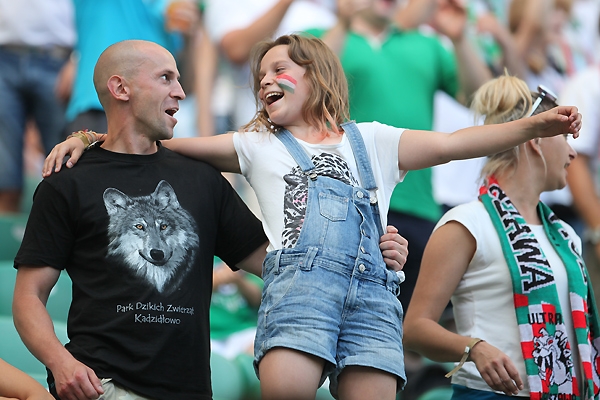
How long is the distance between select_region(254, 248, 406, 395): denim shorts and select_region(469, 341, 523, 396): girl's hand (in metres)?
0.32

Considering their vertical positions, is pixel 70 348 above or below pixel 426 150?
below

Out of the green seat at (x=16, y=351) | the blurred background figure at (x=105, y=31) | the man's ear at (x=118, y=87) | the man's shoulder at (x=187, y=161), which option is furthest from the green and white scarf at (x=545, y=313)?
the blurred background figure at (x=105, y=31)

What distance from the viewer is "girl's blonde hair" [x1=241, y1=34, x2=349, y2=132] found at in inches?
109

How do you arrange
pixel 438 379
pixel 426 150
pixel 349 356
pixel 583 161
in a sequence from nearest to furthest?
pixel 349 356
pixel 426 150
pixel 438 379
pixel 583 161

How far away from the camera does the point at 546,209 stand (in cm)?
319

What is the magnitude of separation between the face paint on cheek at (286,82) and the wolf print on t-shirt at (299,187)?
24cm

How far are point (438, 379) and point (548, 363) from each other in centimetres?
148

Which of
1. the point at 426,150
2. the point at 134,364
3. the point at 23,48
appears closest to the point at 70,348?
the point at 134,364

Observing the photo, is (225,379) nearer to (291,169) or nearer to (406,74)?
(291,169)

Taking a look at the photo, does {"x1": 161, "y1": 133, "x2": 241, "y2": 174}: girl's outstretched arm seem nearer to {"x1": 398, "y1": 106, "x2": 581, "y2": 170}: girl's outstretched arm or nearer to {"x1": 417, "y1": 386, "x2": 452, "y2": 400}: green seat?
{"x1": 398, "y1": 106, "x2": 581, "y2": 170}: girl's outstretched arm

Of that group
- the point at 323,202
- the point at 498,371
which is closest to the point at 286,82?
the point at 323,202

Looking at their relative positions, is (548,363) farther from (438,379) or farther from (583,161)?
(583,161)

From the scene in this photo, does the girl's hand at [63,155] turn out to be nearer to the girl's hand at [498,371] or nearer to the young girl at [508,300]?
the young girl at [508,300]

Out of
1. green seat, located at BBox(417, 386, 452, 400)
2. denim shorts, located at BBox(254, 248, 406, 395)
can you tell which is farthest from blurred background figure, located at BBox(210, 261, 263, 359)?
denim shorts, located at BBox(254, 248, 406, 395)
